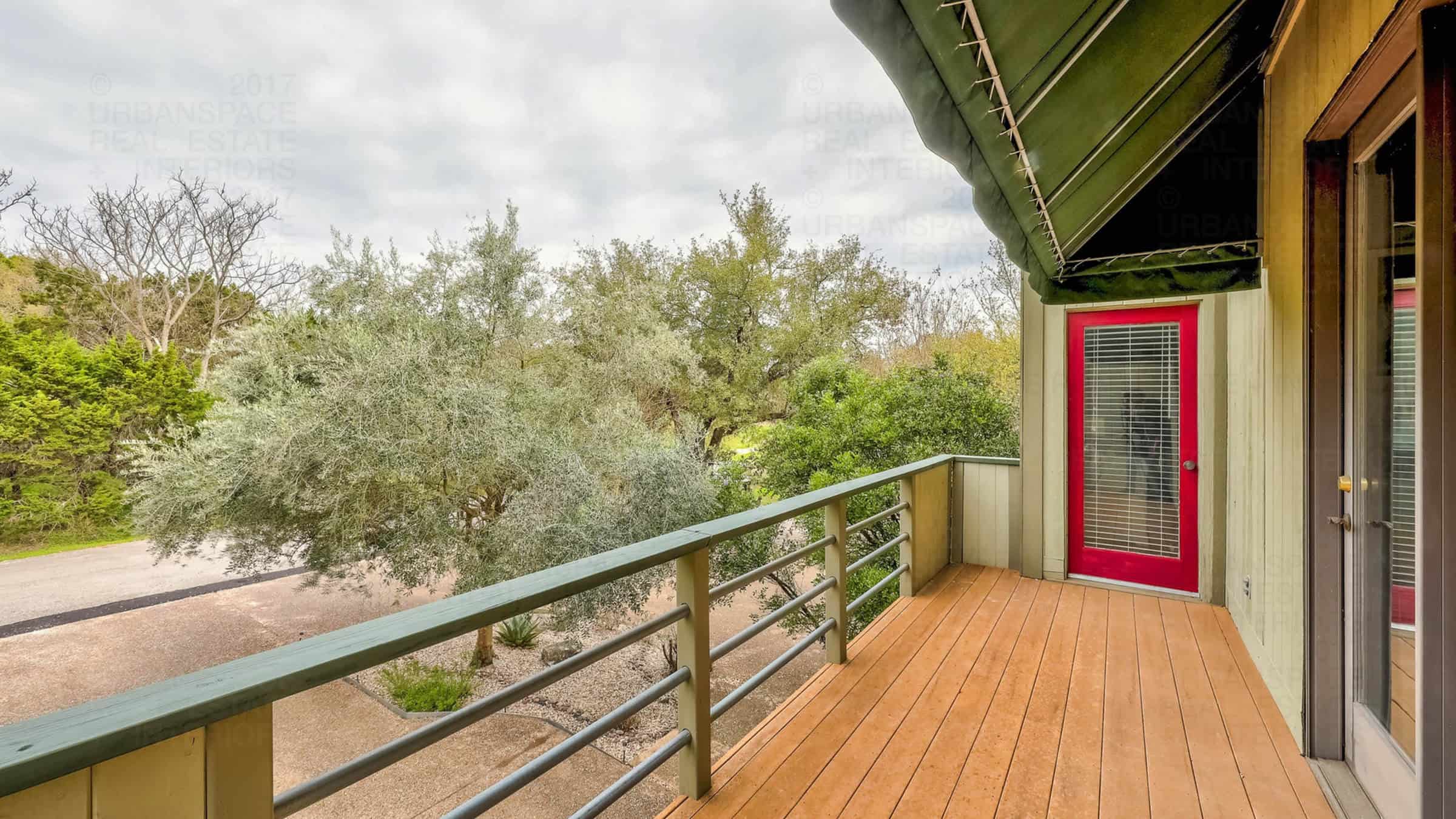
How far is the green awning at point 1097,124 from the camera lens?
47.9 inches

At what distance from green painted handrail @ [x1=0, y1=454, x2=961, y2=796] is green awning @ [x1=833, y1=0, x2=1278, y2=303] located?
126cm

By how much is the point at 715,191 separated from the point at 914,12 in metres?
13.9

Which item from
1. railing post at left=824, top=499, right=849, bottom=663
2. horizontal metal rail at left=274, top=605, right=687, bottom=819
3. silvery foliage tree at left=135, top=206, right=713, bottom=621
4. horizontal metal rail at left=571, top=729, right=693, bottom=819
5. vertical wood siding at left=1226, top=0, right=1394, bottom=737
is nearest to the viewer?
horizontal metal rail at left=274, top=605, right=687, bottom=819

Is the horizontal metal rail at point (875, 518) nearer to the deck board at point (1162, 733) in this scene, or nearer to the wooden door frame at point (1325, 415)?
the deck board at point (1162, 733)

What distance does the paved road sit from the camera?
25.9ft

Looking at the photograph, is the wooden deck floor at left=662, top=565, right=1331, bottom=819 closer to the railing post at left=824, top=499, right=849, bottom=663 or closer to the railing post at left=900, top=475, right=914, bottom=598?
the railing post at left=824, top=499, right=849, bottom=663

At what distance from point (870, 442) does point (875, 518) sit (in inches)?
160

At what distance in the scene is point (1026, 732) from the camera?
2260 mm

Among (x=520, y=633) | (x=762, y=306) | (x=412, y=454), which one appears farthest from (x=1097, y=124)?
(x=762, y=306)

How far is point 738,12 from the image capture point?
41.4ft

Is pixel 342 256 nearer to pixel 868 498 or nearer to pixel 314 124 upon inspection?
pixel 314 124

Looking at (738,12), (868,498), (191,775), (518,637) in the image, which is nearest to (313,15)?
(738,12)

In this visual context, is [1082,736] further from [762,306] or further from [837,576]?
[762,306]

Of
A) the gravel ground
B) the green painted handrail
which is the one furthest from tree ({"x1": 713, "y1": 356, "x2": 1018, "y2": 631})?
the green painted handrail
